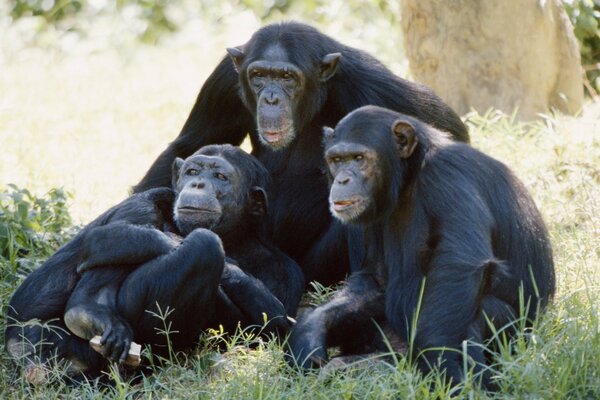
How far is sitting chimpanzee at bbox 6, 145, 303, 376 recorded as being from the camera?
6859mm

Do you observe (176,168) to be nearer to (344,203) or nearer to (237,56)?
(237,56)

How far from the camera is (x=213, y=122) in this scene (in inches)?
361

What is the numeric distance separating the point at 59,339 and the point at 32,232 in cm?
217

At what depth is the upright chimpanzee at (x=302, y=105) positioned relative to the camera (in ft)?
27.3

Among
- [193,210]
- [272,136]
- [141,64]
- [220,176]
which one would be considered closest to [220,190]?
[220,176]

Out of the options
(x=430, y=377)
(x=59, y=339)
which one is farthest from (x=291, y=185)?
(x=430, y=377)

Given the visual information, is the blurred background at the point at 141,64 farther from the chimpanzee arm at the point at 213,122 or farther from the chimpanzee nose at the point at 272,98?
the chimpanzee nose at the point at 272,98

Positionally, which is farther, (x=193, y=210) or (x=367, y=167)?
(x=193, y=210)

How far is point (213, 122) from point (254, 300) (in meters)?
2.33

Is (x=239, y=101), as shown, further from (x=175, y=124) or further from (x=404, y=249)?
(x=175, y=124)

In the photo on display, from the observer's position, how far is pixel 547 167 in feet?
33.3

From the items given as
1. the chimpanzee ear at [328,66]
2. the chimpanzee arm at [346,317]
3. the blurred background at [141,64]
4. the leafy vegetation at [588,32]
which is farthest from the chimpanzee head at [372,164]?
the leafy vegetation at [588,32]

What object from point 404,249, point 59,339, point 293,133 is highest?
point 293,133

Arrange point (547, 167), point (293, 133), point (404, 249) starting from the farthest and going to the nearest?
point (547, 167), point (293, 133), point (404, 249)
